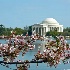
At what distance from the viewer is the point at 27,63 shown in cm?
781

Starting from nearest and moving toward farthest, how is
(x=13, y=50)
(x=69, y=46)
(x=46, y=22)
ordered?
1. (x=13, y=50)
2. (x=69, y=46)
3. (x=46, y=22)

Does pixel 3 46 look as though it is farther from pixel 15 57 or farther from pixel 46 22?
pixel 46 22

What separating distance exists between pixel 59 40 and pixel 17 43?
100 cm

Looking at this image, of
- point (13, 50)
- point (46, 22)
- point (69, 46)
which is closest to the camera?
point (13, 50)

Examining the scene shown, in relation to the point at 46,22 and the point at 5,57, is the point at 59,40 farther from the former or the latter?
the point at 46,22

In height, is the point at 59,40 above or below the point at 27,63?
above

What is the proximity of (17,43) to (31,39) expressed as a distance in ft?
1.10

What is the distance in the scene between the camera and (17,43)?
754 centimetres

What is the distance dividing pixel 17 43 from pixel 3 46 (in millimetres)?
315

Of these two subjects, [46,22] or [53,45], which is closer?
[53,45]

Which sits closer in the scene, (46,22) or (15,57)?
(15,57)

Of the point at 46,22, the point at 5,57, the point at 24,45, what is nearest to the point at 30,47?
the point at 24,45

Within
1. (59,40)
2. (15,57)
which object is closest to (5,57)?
(15,57)

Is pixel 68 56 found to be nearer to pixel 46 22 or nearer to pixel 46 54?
pixel 46 54
